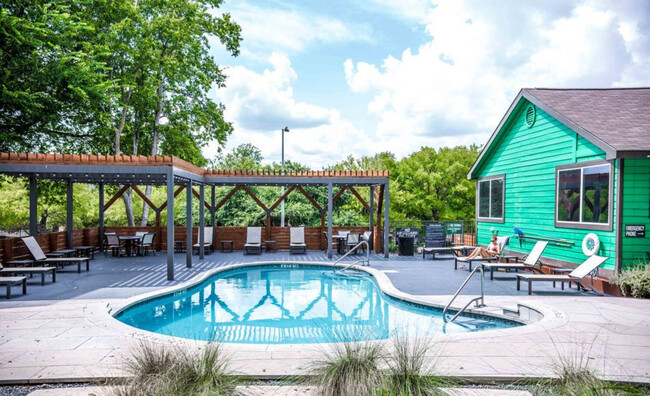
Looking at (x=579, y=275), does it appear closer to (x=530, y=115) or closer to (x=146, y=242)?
(x=530, y=115)

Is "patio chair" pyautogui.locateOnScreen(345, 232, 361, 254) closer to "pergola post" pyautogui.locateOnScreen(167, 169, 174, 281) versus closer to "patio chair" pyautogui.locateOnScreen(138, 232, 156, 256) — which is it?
"patio chair" pyautogui.locateOnScreen(138, 232, 156, 256)

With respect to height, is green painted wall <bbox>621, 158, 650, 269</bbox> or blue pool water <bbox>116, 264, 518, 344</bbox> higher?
green painted wall <bbox>621, 158, 650, 269</bbox>

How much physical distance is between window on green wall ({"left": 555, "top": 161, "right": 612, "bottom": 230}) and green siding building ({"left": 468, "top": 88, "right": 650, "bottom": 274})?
0.02 meters

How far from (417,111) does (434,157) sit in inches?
247

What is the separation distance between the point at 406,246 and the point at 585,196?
6.46m

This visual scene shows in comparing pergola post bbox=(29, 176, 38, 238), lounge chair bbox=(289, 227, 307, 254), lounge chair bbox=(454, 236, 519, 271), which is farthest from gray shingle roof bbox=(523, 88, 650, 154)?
pergola post bbox=(29, 176, 38, 238)

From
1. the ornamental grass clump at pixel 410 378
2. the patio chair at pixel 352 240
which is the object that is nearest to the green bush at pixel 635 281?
the ornamental grass clump at pixel 410 378

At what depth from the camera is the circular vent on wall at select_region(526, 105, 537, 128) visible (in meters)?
11.1

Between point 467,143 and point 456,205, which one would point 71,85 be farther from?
point 467,143

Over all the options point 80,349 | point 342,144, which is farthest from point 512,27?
point 342,144

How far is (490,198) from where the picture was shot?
13586 millimetres

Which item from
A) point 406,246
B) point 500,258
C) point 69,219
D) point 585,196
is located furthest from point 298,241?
point 585,196

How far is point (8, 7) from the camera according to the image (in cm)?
1242

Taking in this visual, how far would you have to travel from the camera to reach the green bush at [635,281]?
732cm
